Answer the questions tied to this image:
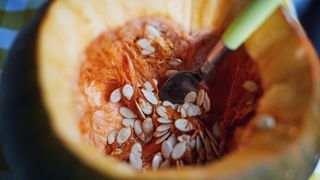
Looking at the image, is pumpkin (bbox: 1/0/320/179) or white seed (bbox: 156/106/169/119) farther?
white seed (bbox: 156/106/169/119)

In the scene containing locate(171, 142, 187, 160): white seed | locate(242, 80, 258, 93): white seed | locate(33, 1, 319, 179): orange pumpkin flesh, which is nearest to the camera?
locate(33, 1, 319, 179): orange pumpkin flesh

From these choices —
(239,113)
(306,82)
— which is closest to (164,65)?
(239,113)

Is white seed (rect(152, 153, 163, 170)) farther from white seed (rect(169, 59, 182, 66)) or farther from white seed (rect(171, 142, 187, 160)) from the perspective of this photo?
white seed (rect(169, 59, 182, 66))

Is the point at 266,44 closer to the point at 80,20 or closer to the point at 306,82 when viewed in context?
the point at 306,82

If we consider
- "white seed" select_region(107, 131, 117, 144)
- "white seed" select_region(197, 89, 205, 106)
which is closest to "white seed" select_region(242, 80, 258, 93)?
"white seed" select_region(197, 89, 205, 106)

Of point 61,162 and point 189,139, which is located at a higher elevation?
point 61,162

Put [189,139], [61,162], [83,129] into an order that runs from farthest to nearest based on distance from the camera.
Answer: [189,139]
[83,129]
[61,162]

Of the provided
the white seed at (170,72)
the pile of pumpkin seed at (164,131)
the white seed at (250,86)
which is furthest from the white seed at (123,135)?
the white seed at (250,86)

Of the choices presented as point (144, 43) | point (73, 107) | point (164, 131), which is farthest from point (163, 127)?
point (73, 107)
